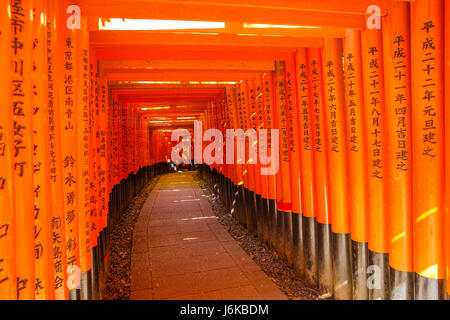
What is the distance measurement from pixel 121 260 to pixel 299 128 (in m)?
4.49

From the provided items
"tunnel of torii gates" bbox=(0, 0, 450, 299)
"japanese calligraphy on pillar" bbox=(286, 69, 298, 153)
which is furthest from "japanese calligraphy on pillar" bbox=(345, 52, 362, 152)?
"japanese calligraphy on pillar" bbox=(286, 69, 298, 153)

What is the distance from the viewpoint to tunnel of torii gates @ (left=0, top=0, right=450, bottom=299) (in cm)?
174

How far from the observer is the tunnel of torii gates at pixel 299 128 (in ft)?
5.72

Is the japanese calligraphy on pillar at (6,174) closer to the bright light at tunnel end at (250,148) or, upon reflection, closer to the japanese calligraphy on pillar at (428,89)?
the japanese calligraphy on pillar at (428,89)

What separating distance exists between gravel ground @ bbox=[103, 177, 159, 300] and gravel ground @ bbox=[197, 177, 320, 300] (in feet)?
8.30

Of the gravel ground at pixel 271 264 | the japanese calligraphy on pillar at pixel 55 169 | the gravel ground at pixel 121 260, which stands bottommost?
the gravel ground at pixel 271 264

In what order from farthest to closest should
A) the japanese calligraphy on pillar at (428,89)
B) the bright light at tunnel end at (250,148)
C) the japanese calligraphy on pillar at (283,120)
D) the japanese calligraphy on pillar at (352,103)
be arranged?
the bright light at tunnel end at (250,148), the japanese calligraphy on pillar at (283,120), the japanese calligraphy on pillar at (352,103), the japanese calligraphy on pillar at (428,89)

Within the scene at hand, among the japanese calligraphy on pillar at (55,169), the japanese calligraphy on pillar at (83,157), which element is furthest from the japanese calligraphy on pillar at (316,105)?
the japanese calligraphy on pillar at (55,169)

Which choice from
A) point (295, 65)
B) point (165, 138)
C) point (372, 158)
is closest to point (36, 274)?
point (372, 158)

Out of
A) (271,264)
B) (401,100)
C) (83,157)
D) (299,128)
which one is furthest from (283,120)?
(83,157)

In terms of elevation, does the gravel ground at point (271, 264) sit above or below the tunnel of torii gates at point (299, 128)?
below

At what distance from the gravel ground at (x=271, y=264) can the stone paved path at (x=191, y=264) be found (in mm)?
173

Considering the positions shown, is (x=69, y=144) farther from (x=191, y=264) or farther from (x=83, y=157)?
(x=191, y=264)

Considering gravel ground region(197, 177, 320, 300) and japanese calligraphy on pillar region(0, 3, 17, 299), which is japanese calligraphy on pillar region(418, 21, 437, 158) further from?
japanese calligraphy on pillar region(0, 3, 17, 299)
